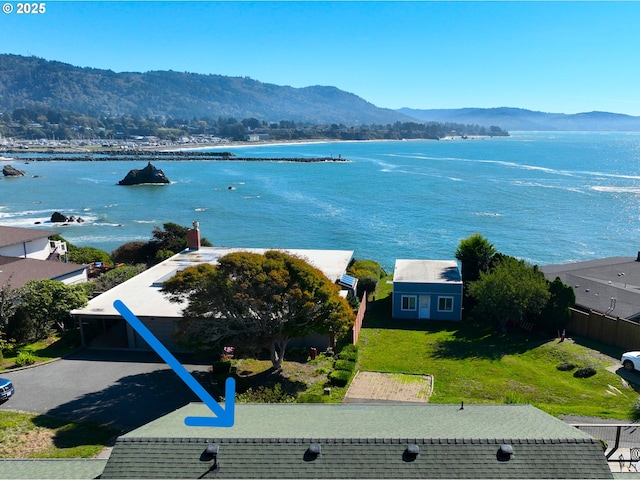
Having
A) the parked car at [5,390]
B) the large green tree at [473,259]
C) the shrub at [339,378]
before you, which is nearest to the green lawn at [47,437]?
the parked car at [5,390]

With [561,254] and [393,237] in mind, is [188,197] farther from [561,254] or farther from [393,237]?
[561,254]

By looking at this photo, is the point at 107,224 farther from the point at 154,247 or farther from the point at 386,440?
the point at 386,440

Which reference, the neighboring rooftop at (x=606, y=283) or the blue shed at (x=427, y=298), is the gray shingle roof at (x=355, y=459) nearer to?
the neighboring rooftop at (x=606, y=283)

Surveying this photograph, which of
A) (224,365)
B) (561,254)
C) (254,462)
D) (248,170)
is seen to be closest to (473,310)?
(224,365)

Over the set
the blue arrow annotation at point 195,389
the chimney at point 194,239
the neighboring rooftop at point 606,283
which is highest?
the blue arrow annotation at point 195,389

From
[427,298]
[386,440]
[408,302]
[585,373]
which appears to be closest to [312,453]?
[386,440]
